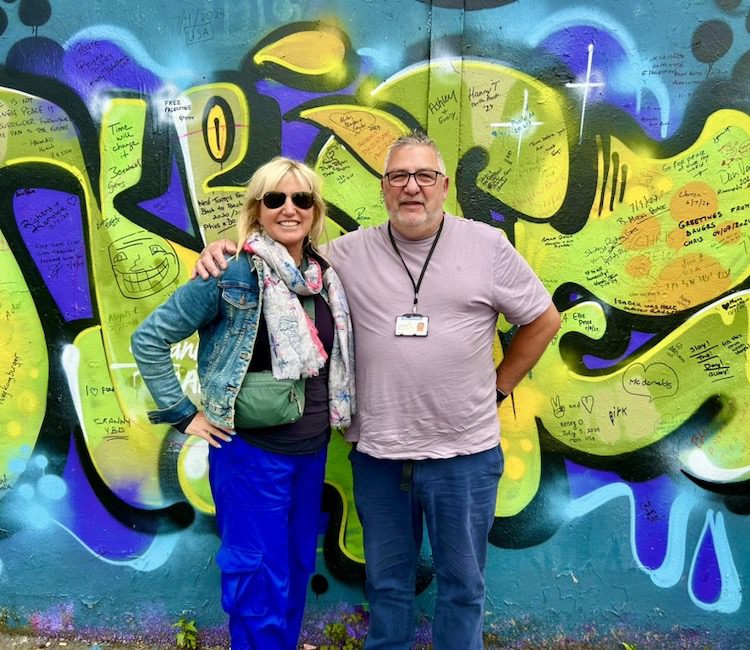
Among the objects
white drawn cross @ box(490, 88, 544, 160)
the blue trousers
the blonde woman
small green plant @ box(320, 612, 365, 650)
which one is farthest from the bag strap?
small green plant @ box(320, 612, 365, 650)

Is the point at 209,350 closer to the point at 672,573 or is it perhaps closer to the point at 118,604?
the point at 118,604

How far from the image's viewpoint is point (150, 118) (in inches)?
110

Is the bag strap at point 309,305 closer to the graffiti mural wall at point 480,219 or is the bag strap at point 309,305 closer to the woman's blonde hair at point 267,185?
the woman's blonde hair at point 267,185

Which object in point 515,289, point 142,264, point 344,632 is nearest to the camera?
point 515,289

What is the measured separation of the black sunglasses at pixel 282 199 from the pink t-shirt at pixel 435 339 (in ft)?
1.03

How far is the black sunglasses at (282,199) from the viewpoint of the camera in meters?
2.06

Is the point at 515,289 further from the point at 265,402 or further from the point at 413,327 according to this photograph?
the point at 265,402

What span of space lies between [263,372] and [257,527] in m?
0.55

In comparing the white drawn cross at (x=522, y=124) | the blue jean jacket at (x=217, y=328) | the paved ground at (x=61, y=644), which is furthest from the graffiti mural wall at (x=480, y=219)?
the blue jean jacket at (x=217, y=328)

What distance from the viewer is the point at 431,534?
2.34 m

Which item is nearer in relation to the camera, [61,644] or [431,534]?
[431,534]

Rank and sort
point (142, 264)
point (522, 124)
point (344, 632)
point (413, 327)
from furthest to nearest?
1. point (344, 632)
2. point (142, 264)
3. point (522, 124)
4. point (413, 327)

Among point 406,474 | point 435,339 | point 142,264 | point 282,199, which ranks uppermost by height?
point 282,199

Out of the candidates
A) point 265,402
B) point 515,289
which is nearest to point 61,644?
point 265,402
